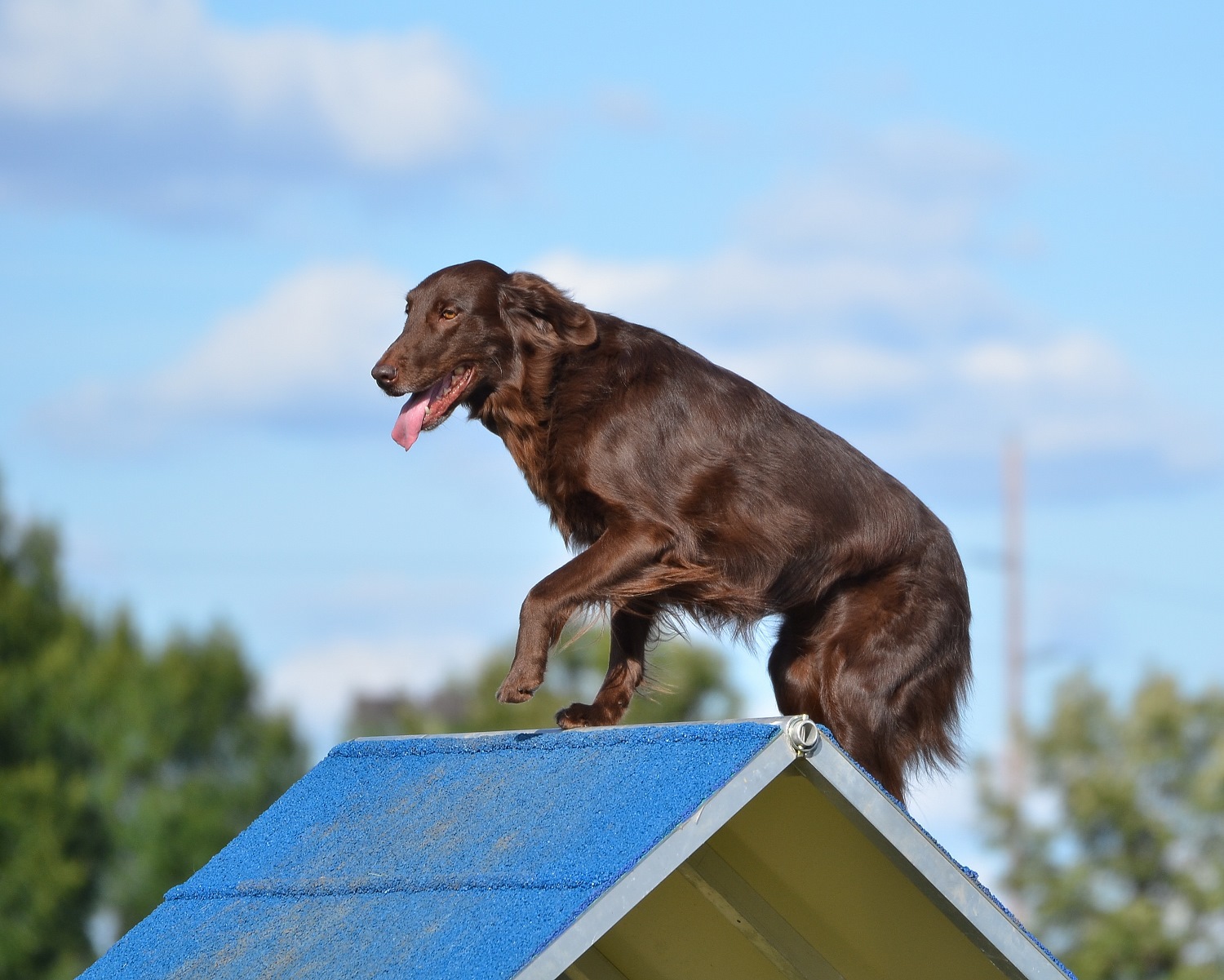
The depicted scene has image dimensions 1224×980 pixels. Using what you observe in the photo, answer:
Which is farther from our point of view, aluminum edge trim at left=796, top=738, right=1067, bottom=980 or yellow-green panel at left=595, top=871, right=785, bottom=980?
yellow-green panel at left=595, top=871, right=785, bottom=980

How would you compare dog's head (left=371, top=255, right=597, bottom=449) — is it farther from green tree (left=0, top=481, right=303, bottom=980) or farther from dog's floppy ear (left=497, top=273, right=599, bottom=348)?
green tree (left=0, top=481, right=303, bottom=980)

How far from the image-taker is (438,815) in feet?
14.3

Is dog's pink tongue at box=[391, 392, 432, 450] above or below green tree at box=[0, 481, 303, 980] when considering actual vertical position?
below

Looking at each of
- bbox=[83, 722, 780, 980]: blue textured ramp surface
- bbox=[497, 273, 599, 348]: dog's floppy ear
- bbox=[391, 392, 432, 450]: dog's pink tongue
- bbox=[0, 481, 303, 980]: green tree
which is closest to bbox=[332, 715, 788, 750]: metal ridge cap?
bbox=[83, 722, 780, 980]: blue textured ramp surface

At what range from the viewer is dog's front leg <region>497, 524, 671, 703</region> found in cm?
476

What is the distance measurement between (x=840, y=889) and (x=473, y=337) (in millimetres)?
1950

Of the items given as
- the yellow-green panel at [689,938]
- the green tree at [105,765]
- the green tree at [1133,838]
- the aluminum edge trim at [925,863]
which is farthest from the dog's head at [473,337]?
the green tree at [105,765]

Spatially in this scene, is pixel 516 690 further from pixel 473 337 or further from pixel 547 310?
pixel 547 310

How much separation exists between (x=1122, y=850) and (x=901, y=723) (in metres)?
19.3

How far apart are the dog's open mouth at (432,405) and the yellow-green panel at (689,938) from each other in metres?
1.51

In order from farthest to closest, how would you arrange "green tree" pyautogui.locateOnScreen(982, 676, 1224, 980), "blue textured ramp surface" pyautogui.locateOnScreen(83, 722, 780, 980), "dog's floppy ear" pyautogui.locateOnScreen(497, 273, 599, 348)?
"green tree" pyautogui.locateOnScreen(982, 676, 1224, 980)
"dog's floppy ear" pyautogui.locateOnScreen(497, 273, 599, 348)
"blue textured ramp surface" pyautogui.locateOnScreen(83, 722, 780, 980)

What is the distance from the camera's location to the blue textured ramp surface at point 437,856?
144 inches

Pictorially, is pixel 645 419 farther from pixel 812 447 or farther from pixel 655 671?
pixel 655 671

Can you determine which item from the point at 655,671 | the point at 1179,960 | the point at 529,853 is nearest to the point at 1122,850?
the point at 1179,960
